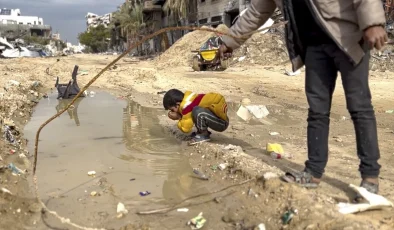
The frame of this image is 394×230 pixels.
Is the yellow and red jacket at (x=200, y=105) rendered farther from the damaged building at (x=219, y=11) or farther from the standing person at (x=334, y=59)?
the damaged building at (x=219, y=11)

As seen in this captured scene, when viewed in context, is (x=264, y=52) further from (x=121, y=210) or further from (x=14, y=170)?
(x=121, y=210)

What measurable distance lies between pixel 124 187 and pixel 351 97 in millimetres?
1799

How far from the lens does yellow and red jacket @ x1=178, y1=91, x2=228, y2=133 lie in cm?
424

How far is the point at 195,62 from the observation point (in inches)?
621

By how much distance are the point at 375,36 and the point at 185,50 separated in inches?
755

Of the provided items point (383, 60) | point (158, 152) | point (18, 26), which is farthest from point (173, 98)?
point (18, 26)

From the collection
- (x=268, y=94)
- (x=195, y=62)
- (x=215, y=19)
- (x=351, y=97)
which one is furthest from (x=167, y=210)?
(x=215, y=19)

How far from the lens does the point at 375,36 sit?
2.24 metres

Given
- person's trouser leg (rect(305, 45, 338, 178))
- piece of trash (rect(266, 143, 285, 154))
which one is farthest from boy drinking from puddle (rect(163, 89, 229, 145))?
person's trouser leg (rect(305, 45, 338, 178))

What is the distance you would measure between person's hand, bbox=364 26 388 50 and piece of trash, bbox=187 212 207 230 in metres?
1.39

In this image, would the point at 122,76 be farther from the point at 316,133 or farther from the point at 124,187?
the point at 316,133

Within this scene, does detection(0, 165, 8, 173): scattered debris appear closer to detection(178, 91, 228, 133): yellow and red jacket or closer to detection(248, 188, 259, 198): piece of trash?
detection(178, 91, 228, 133): yellow and red jacket

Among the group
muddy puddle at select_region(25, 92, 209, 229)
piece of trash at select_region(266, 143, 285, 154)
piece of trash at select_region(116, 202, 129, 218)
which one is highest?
piece of trash at select_region(266, 143, 285, 154)

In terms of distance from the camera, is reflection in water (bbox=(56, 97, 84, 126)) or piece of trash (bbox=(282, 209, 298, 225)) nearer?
piece of trash (bbox=(282, 209, 298, 225))
